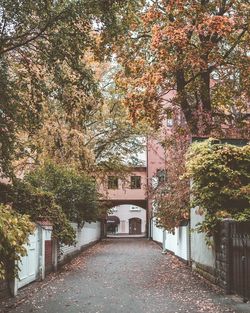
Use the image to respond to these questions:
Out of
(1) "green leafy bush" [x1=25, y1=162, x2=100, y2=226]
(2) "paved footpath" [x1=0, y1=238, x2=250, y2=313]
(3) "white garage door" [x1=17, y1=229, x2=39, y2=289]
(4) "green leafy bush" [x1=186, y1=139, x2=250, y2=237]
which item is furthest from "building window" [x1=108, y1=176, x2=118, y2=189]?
(4) "green leafy bush" [x1=186, y1=139, x2=250, y2=237]

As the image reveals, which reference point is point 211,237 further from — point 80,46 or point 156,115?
point 156,115

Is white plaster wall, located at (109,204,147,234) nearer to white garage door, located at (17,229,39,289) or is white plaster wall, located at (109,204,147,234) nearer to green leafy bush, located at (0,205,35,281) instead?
white garage door, located at (17,229,39,289)

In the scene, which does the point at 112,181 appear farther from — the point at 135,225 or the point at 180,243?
the point at 135,225

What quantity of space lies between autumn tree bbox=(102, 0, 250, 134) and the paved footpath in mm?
6868

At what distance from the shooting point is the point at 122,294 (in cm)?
1205

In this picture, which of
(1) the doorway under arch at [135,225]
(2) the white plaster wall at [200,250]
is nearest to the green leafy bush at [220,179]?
(2) the white plaster wall at [200,250]

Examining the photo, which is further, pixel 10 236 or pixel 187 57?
pixel 187 57

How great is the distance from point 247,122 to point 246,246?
483 inches

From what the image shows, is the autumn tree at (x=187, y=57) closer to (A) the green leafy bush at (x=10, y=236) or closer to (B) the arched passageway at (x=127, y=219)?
(A) the green leafy bush at (x=10, y=236)

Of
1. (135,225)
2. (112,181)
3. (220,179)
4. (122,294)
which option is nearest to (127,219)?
(135,225)

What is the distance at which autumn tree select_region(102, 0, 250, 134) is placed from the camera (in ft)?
58.9

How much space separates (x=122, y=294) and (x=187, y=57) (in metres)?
9.74

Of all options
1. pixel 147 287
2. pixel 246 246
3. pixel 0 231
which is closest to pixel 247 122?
pixel 147 287

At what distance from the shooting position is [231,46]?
21.4 meters
